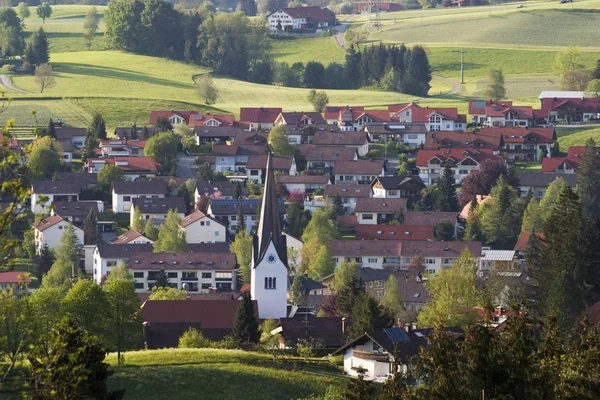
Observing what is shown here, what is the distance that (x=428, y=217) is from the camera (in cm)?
7119

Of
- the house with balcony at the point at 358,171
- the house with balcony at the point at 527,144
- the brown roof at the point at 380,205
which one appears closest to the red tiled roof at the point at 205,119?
the house with balcony at the point at 358,171

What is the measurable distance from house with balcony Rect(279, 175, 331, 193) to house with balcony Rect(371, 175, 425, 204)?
2583 mm

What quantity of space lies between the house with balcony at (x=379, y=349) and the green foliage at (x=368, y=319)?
2.02 m

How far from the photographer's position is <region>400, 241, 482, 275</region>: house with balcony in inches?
2564

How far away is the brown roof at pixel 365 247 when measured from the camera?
65.1 m

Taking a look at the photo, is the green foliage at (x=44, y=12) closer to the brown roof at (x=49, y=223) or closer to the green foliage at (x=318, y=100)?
the green foliage at (x=318, y=100)

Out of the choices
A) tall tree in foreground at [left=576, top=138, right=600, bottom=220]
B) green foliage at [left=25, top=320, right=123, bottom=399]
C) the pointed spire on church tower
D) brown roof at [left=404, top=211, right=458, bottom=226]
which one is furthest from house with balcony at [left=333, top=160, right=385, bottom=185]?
green foliage at [left=25, top=320, right=123, bottom=399]

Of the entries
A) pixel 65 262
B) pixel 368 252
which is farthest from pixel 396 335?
pixel 368 252

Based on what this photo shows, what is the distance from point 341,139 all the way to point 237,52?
36384 mm

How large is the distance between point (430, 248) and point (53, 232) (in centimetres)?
1601

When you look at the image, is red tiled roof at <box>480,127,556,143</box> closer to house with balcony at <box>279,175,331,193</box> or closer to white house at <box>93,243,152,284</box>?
house with balcony at <box>279,175,331,193</box>

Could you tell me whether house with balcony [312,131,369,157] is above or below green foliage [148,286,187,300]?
above

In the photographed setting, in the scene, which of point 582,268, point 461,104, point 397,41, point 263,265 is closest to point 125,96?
point 461,104

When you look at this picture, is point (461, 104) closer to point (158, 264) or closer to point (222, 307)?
point (158, 264)
